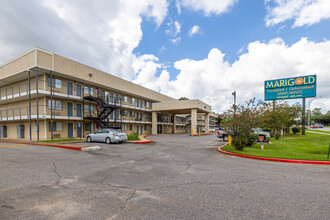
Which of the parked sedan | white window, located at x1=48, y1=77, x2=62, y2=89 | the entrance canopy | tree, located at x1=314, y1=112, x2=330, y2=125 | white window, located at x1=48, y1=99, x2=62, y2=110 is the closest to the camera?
the parked sedan

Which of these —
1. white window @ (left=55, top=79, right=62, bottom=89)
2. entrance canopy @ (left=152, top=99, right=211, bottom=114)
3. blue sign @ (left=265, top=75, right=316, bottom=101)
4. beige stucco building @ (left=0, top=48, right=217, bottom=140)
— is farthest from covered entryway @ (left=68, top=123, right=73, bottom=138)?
blue sign @ (left=265, top=75, right=316, bottom=101)

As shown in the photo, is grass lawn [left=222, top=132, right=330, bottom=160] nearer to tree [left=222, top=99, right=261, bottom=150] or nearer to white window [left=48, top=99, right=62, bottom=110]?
tree [left=222, top=99, right=261, bottom=150]

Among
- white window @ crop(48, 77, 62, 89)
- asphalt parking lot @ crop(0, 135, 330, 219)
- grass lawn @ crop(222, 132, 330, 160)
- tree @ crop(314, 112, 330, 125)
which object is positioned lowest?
tree @ crop(314, 112, 330, 125)

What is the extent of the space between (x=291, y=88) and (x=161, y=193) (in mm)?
33232

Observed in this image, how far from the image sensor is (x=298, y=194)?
422cm

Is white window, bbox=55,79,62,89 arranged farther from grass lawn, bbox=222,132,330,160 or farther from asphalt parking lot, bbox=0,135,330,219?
grass lawn, bbox=222,132,330,160

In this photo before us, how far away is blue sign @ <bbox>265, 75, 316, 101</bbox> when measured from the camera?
26547 mm

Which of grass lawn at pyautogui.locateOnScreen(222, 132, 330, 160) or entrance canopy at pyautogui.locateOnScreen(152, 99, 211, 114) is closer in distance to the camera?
grass lawn at pyautogui.locateOnScreen(222, 132, 330, 160)

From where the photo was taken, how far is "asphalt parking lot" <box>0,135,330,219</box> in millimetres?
3252

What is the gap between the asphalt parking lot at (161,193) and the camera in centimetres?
325

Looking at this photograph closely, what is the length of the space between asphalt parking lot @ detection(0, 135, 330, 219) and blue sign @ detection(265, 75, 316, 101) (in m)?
26.8

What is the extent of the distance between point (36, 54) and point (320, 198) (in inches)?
926

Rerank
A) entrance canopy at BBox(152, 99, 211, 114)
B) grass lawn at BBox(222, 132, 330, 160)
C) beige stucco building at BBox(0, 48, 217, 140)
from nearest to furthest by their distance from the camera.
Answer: grass lawn at BBox(222, 132, 330, 160) → beige stucco building at BBox(0, 48, 217, 140) → entrance canopy at BBox(152, 99, 211, 114)

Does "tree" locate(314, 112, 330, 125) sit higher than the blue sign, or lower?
lower
